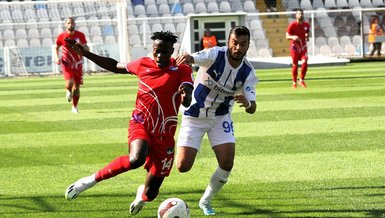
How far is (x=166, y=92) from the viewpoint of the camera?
8.69m

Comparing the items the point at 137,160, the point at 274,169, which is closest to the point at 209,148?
the point at 274,169

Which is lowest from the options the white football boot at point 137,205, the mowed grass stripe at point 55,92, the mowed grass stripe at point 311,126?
the mowed grass stripe at point 55,92

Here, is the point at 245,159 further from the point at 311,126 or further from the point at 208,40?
the point at 208,40

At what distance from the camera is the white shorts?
9.25 meters

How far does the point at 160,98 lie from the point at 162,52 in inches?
17.4

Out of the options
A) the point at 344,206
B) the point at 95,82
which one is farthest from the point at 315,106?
the point at 95,82

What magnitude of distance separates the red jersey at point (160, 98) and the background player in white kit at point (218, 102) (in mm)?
328

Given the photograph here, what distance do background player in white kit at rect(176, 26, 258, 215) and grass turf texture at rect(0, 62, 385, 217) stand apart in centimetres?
47

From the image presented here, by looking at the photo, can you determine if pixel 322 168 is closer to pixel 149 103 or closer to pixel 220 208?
pixel 220 208

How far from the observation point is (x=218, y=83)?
921 cm

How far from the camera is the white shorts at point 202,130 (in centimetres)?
925

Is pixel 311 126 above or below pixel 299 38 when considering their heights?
below

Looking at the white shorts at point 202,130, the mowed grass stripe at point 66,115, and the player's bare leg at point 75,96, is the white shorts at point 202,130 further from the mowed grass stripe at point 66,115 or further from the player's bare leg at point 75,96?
the player's bare leg at point 75,96

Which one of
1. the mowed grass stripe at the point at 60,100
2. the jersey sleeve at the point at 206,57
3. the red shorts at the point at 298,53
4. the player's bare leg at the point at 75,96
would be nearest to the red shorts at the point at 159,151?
the jersey sleeve at the point at 206,57
